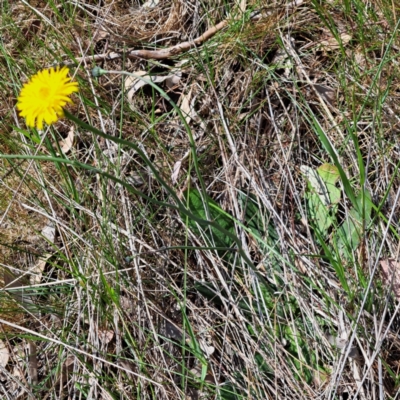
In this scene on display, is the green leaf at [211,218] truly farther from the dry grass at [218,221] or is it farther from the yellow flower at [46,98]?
the yellow flower at [46,98]

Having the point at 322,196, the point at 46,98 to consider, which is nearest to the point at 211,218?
the point at 322,196

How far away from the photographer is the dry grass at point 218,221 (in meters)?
1.45

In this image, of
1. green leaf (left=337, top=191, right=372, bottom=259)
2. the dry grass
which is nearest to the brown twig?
the dry grass

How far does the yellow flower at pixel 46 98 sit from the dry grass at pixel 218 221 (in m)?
0.31

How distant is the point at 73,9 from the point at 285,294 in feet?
4.33

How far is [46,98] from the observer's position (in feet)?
3.31

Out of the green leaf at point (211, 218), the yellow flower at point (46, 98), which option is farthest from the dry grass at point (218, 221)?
the yellow flower at point (46, 98)

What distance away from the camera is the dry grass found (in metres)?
1.45

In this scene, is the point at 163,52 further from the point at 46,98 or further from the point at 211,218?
the point at 46,98

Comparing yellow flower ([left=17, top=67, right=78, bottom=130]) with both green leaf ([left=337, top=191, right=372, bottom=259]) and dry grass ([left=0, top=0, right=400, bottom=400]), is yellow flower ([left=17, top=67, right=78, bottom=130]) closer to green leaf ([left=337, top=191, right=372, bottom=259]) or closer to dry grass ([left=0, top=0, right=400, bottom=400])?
dry grass ([left=0, top=0, right=400, bottom=400])

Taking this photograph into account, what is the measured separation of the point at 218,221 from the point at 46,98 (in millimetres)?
773

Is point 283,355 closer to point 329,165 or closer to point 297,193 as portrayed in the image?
point 297,193

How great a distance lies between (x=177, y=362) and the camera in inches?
57.1

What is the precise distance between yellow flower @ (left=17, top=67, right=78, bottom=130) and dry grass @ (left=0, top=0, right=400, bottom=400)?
1.02 feet
